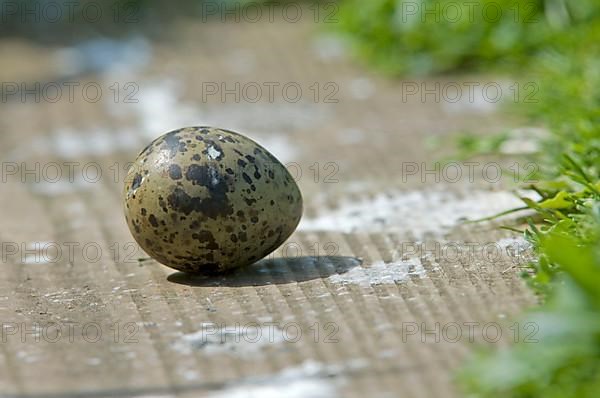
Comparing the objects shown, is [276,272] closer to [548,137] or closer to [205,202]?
[205,202]

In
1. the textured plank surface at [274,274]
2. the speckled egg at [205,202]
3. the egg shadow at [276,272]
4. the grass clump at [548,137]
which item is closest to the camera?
the grass clump at [548,137]

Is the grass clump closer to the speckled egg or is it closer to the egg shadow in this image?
the egg shadow

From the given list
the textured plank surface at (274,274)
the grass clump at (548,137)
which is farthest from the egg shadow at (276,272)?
the grass clump at (548,137)

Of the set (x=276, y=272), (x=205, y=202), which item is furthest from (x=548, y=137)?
(x=205, y=202)

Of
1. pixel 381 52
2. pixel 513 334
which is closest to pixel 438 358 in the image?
pixel 513 334

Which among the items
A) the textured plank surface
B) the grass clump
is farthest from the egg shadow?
the grass clump

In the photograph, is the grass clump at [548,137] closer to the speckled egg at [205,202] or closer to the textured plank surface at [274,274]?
the textured plank surface at [274,274]
